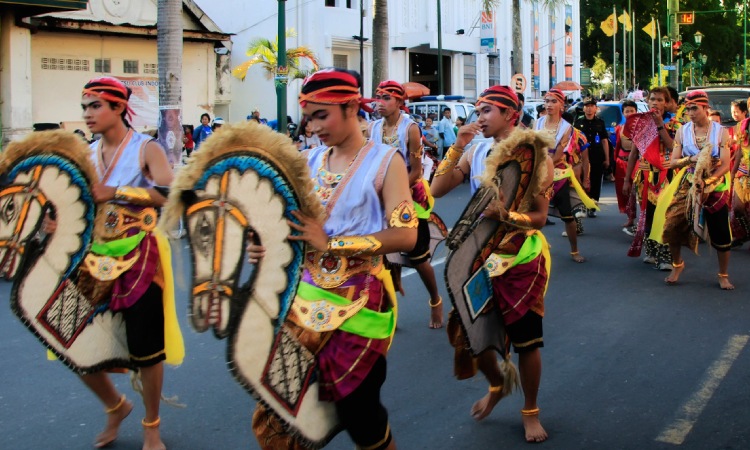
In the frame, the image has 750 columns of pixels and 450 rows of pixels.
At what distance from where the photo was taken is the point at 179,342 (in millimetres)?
4773

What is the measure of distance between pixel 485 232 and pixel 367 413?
65.3 inches

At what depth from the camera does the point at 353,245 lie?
11.2 ft

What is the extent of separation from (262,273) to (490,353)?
228cm

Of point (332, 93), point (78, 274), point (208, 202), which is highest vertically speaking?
point (332, 93)

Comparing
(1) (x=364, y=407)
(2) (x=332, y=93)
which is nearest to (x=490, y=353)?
(1) (x=364, y=407)

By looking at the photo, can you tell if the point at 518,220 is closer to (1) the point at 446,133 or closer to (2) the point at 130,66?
(1) the point at 446,133

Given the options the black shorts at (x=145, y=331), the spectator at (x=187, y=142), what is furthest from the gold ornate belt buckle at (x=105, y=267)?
the spectator at (x=187, y=142)

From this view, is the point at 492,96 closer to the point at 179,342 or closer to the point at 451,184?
the point at 451,184

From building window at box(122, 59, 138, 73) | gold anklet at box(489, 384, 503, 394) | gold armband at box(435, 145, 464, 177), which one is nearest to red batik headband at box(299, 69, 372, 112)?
gold armband at box(435, 145, 464, 177)

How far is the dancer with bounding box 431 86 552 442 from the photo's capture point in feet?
15.9

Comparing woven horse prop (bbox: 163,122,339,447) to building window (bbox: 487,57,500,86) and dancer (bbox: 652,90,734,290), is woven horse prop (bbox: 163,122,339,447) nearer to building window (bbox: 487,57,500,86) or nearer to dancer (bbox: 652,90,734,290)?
dancer (bbox: 652,90,734,290)

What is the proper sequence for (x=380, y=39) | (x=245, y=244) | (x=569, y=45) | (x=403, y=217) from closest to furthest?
(x=245, y=244) < (x=403, y=217) < (x=380, y=39) < (x=569, y=45)

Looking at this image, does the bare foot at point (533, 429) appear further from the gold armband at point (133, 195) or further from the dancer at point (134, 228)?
the gold armband at point (133, 195)

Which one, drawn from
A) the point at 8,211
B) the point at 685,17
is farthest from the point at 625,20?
the point at 8,211
